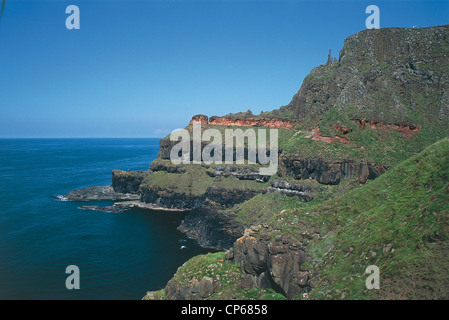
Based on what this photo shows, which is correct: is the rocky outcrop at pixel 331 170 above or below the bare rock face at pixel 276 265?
above

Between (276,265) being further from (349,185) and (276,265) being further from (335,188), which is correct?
(349,185)

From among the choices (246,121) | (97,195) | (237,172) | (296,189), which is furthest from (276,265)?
(97,195)

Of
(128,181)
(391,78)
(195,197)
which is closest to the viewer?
(391,78)

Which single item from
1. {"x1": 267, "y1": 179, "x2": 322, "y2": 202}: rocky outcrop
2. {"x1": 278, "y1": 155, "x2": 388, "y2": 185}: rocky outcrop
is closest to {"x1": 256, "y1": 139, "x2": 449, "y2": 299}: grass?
{"x1": 278, "y1": 155, "x2": 388, "y2": 185}: rocky outcrop

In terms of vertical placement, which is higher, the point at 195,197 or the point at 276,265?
the point at 276,265

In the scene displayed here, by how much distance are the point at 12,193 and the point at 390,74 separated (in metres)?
113

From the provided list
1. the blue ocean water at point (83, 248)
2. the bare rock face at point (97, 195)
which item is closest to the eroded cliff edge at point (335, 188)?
the bare rock face at point (97, 195)

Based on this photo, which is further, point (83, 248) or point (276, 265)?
point (83, 248)

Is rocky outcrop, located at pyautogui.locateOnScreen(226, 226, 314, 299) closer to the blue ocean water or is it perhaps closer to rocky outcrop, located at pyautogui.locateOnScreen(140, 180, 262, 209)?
the blue ocean water

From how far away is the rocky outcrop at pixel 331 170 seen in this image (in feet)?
159

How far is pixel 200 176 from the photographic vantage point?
8644 cm

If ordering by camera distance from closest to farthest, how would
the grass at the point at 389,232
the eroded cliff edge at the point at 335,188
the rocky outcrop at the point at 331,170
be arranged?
the grass at the point at 389,232 < the eroded cliff edge at the point at 335,188 < the rocky outcrop at the point at 331,170

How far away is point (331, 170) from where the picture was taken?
4994 centimetres

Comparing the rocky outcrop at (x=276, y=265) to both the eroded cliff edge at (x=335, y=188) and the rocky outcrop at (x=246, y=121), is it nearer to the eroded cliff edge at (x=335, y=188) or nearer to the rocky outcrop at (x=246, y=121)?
the eroded cliff edge at (x=335, y=188)
